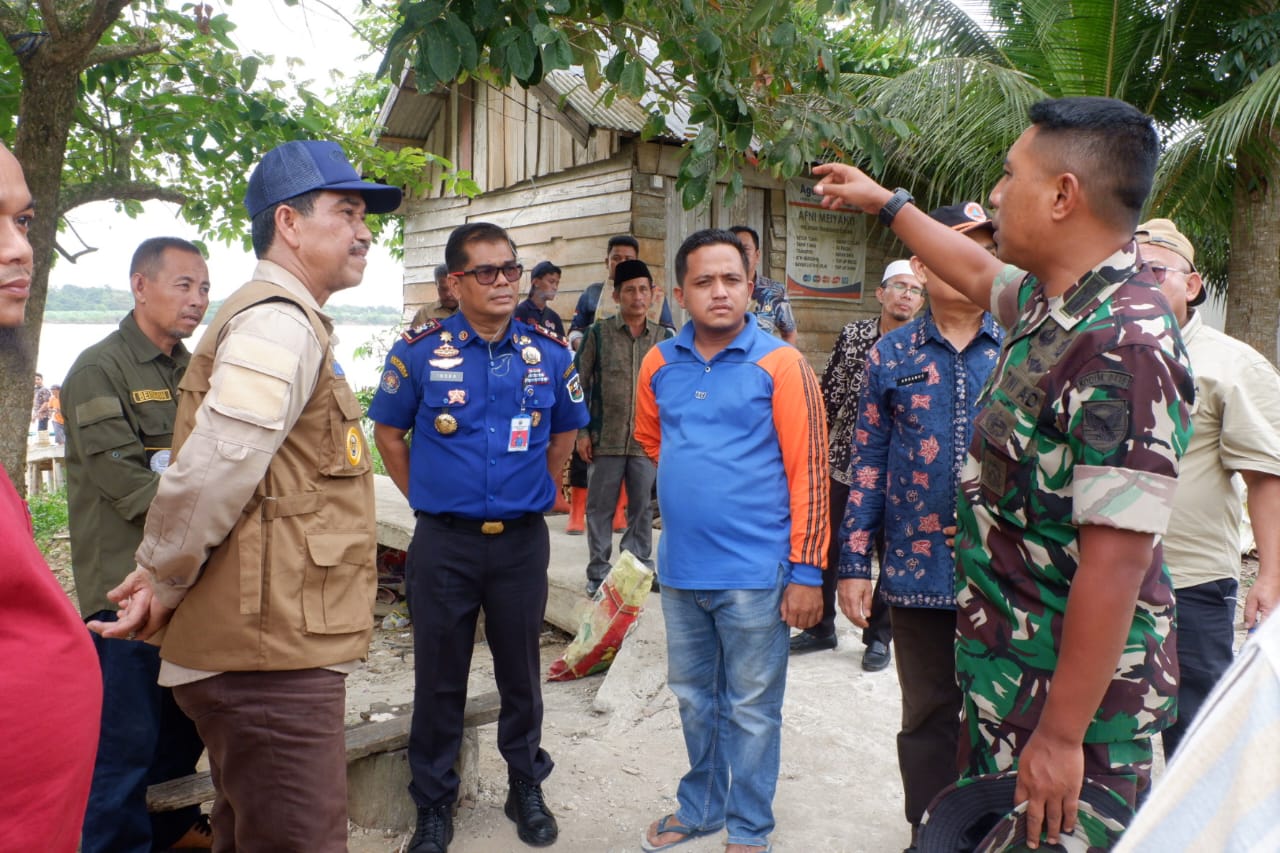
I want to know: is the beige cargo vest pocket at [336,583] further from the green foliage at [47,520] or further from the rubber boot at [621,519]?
the green foliage at [47,520]

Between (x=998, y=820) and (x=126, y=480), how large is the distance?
278 cm

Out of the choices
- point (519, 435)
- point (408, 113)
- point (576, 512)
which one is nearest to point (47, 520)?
point (408, 113)

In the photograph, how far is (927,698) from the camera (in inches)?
113

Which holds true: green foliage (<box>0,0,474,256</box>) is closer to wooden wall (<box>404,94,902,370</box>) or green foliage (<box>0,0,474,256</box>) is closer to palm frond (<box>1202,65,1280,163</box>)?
wooden wall (<box>404,94,902,370</box>)

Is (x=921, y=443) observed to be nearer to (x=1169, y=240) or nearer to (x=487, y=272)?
(x=1169, y=240)

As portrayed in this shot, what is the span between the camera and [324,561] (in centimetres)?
223

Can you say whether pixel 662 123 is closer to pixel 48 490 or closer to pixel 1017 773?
pixel 1017 773

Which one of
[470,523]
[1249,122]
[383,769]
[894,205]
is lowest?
[383,769]

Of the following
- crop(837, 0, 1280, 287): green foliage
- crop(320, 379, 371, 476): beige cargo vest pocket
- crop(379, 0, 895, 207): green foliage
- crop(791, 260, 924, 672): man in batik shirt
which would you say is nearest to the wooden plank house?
crop(837, 0, 1280, 287): green foliage

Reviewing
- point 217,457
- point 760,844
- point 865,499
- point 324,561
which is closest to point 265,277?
point 217,457

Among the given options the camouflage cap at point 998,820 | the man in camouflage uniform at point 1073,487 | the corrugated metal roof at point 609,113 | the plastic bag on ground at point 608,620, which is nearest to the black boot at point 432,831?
the plastic bag on ground at point 608,620

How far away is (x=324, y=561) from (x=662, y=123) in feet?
8.01

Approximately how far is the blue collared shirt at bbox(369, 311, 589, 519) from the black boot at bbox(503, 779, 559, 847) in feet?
3.51

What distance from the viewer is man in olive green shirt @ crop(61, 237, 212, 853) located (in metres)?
3.06
